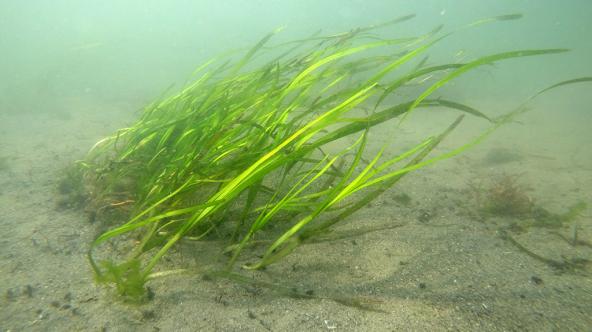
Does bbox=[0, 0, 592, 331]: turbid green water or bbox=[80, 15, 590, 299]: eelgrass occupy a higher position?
bbox=[80, 15, 590, 299]: eelgrass

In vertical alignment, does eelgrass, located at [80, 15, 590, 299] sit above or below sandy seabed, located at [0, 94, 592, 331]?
above

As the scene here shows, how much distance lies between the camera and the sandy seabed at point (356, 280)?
1396 mm

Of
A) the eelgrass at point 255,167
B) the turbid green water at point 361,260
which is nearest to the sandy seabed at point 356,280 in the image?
the turbid green water at point 361,260

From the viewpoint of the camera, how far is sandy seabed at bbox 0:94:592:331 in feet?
4.58

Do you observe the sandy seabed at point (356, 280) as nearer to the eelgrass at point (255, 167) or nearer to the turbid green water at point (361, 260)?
the turbid green water at point (361, 260)

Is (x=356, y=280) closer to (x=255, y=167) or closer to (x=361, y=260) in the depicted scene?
(x=361, y=260)

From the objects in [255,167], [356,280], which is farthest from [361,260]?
[255,167]

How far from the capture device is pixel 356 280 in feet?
5.41

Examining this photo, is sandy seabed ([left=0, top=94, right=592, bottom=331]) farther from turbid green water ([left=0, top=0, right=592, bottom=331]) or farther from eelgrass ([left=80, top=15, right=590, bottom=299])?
eelgrass ([left=80, top=15, right=590, bottom=299])

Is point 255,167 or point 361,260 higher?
point 255,167

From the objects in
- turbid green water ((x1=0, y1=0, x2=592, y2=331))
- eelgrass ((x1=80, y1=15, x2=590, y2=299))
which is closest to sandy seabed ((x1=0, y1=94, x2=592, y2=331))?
turbid green water ((x1=0, y1=0, x2=592, y2=331))

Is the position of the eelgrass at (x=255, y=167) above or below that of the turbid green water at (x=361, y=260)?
above

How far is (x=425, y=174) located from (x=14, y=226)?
3639mm

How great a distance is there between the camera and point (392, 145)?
466 centimetres
